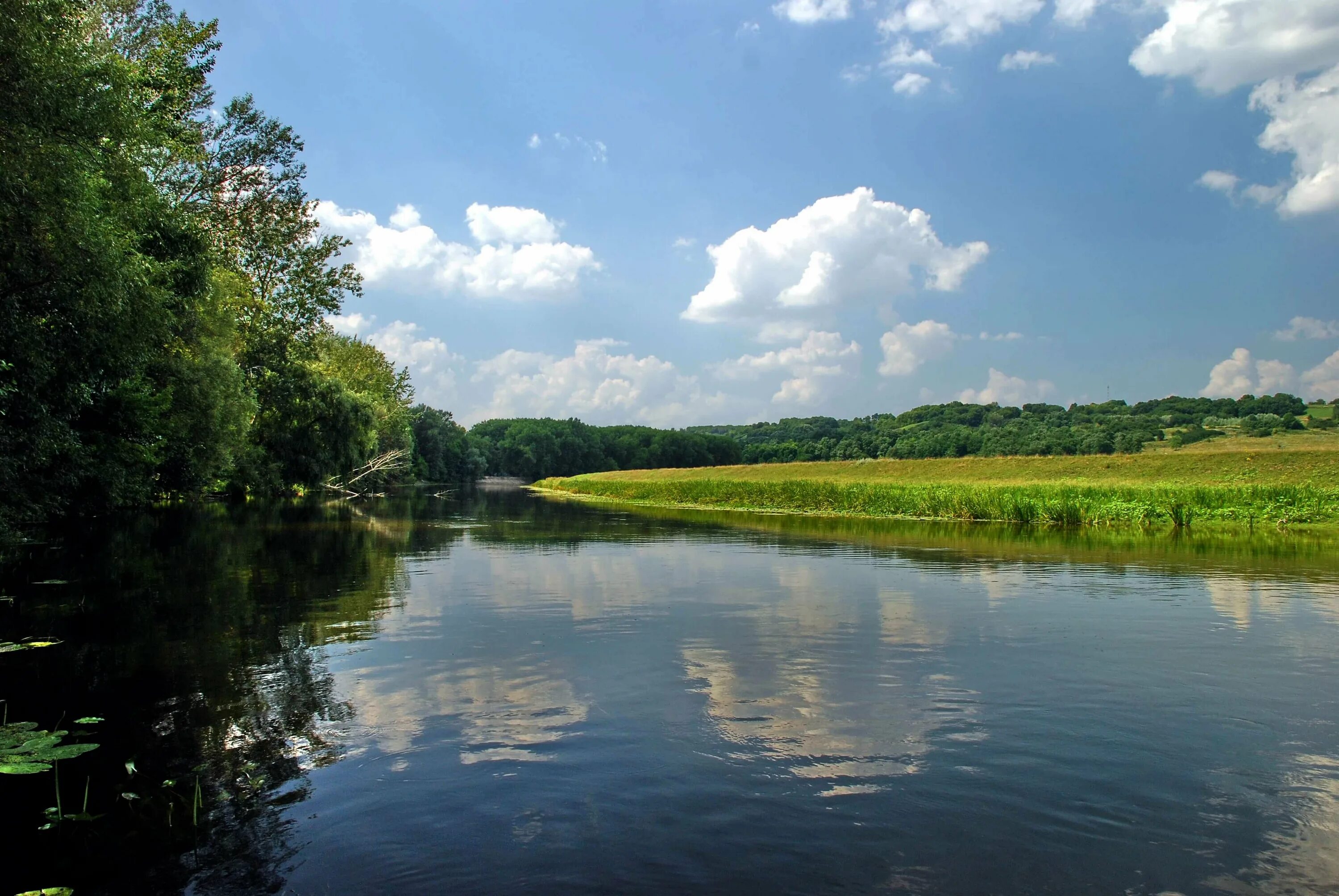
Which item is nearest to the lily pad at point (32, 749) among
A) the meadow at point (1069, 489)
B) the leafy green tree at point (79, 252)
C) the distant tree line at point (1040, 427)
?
the leafy green tree at point (79, 252)

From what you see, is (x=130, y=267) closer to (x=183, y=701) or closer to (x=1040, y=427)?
(x=183, y=701)

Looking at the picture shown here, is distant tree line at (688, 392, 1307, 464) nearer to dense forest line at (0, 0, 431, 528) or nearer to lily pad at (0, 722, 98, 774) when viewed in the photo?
dense forest line at (0, 0, 431, 528)

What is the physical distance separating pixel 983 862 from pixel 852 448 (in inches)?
4613

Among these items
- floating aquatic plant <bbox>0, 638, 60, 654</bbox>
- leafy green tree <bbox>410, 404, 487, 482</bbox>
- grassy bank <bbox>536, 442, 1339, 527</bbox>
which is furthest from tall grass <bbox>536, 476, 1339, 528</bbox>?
leafy green tree <bbox>410, 404, 487, 482</bbox>

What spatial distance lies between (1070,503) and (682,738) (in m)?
37.5

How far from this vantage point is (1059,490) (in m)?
42.3

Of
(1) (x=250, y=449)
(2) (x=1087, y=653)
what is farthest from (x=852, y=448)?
(2) (x=1087, y=653)

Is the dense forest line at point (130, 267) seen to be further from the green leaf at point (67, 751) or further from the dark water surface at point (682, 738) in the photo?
the green leaf at point (67, 751)

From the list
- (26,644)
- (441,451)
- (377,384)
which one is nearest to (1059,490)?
(26,644)

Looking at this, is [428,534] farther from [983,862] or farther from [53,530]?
[983,862]

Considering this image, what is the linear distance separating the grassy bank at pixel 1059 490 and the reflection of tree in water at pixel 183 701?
3227cm

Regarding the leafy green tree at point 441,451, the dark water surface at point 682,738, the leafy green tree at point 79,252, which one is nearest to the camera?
the dark water surface at point 682,738

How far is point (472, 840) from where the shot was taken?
6.11m

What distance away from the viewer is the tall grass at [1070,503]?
1499 inches
